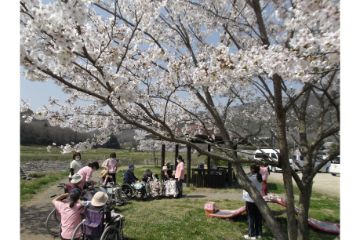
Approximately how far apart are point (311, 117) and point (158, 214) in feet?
11.3

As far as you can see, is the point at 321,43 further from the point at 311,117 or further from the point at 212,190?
the point at 212,190

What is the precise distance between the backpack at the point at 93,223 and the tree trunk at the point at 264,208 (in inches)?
58.5

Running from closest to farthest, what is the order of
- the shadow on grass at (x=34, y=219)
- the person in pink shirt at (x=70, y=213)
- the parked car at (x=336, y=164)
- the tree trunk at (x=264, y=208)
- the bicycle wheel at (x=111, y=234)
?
the parked car at (x=336, y=164)
the tree trunk at (x=264, y=208)
the bicycle wheel at (x=111, y=234)
the person in pink shirt at (x=70, y=213)
the shadow on grass at (x=34, y=219)

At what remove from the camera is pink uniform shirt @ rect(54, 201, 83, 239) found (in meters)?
4.12

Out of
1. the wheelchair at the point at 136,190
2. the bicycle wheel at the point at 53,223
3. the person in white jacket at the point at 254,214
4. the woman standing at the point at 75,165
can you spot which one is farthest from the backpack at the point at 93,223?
the wheelchair at the point at 136,190

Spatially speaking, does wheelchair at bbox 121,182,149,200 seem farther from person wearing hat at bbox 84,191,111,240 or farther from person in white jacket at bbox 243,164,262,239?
person wearing hat at bbox 84,191,111,240

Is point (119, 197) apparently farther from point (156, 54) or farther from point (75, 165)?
point (156, 54)

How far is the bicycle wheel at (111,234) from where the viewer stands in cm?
402

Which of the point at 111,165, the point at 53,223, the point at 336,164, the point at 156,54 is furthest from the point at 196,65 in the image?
the point at 111,165

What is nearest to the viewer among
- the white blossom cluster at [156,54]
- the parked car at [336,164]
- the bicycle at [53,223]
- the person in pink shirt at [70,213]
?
the white blossom cluster at [156,54]

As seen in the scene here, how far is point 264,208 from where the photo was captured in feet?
11.6

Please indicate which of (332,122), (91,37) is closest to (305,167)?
(332,122)

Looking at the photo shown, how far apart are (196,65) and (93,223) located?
6.25ft

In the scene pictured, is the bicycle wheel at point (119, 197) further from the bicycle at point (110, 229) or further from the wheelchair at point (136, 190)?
the bicycle at point (110, 229)
